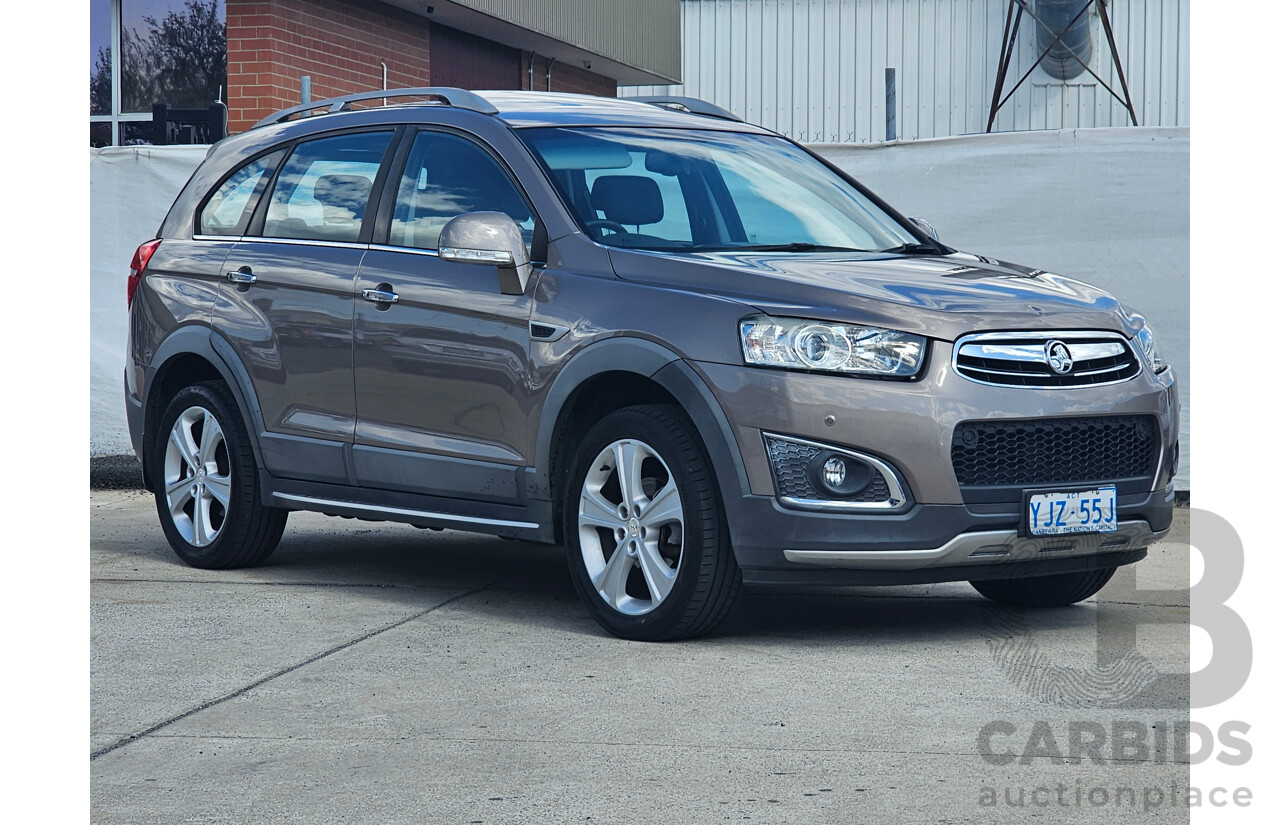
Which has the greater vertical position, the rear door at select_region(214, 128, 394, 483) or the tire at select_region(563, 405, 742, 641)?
the rear door at select_region(214, 128, 394, 483)

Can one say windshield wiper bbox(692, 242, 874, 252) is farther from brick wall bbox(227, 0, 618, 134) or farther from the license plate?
brick wall bbox(227, 0, 618, 134)

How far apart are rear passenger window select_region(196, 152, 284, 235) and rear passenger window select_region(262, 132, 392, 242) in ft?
0.48

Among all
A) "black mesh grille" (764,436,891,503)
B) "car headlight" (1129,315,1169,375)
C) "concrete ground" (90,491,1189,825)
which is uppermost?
"car headlight" (1129,315,1169,375)

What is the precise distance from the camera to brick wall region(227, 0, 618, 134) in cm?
1398

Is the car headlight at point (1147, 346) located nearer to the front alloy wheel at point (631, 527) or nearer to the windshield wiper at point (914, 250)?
the windshield wiper at point (914, 250)

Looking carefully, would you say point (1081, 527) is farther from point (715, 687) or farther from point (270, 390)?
point (270, 390)

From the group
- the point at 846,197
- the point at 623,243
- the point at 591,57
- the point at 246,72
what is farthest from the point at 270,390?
the point at 591,57

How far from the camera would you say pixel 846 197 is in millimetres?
7184

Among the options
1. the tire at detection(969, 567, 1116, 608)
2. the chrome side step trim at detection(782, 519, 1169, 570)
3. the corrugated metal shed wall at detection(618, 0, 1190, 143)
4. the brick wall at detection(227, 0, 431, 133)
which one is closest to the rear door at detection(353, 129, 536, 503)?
the chrome side step trim at detection(782, 519, 1169, 570)

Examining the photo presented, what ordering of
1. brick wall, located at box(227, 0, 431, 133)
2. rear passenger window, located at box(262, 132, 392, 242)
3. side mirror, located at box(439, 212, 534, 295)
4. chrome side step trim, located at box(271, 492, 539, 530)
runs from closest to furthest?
side mirror, located at box(439, 212, 534, 295) → chrome side step trim, located at box(271, 492, 539, 530) → rear passenger window, located at box(262, 132, 392, 242) → brick wall, located at box(227, 0, 431, 133)

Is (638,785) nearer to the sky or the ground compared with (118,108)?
nearer to the ground

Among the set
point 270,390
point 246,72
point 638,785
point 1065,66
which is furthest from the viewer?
point 1065,66

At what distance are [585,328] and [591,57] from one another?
16.7 metres

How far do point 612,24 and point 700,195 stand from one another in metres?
16.2
